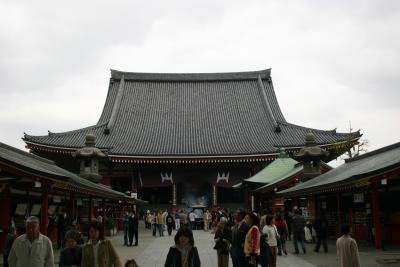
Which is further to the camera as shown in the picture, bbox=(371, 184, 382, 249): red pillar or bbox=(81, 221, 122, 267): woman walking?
bbox=(371, 184, 382, 249): red pillar

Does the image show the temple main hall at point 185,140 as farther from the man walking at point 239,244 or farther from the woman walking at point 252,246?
the woman walking at point 252,246

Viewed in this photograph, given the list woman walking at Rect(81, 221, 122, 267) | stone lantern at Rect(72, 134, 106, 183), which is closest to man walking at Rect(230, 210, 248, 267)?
woman walking at Rect(81, 221, 122, 267)

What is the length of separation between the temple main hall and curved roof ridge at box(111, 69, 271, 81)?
66cm

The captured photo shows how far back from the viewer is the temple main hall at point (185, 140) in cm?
3966

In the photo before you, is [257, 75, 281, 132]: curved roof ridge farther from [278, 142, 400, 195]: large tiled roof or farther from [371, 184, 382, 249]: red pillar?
[371, 184, 382, 249]: red pillar

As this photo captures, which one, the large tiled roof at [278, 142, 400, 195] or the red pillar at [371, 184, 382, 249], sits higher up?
the large tiled roof at [278, 142, 400, 195]

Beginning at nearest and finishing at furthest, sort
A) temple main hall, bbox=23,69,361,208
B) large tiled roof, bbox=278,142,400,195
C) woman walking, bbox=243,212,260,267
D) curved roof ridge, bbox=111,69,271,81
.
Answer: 1. woman walking, bbox=243,212,260,267
2. large tiled roof, bbox=278,142,400,195
3. temple main hall, bbox=23,69,361,208
4. curved roof ridge, bbox=111,69,271,81

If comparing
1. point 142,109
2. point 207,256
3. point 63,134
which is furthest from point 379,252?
point 142,109

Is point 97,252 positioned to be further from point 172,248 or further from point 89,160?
point 89,160

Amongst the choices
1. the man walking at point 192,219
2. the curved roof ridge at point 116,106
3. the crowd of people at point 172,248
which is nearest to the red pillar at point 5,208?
the crowd of people at point 172,248

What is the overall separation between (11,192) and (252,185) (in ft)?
57.0

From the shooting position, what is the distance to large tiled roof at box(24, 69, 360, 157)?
41094 millimetres

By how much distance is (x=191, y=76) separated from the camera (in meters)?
55.4

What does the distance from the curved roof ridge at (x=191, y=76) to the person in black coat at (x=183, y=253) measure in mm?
47753
